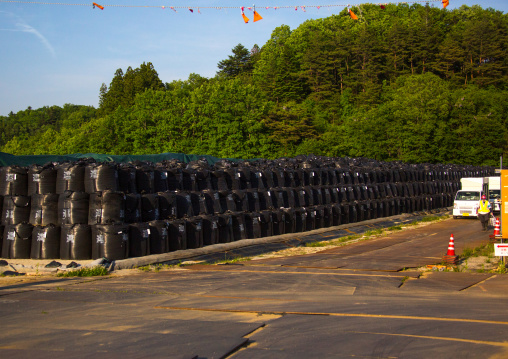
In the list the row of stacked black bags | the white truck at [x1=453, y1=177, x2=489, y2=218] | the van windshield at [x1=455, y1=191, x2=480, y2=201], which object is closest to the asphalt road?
the row of stacked black bags

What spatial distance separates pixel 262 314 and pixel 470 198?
27.5 meters

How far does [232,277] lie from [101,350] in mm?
6413

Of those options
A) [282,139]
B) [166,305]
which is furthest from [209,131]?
[166,305]

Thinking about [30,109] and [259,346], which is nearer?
[259,346]

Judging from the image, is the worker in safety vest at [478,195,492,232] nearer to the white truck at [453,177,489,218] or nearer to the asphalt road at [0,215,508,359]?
the white truck at [453,177,489,218]

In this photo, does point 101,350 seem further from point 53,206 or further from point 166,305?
point 53,206

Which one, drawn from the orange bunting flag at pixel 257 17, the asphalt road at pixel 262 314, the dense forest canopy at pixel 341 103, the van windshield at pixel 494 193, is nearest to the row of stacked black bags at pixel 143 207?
the asphalt road at pixel 262 314

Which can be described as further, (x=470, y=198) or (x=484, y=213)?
(x=470, y=198)

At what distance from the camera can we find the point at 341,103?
98.0 meters

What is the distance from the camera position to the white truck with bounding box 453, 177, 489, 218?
106ft

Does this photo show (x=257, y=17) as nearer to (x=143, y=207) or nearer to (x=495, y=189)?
(x=143, y=207)

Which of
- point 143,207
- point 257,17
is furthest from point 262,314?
point 257,17

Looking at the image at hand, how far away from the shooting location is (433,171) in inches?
1583

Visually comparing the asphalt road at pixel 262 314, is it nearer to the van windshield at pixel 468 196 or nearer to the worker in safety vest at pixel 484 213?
the worker in safety vest at pixel 484 213
